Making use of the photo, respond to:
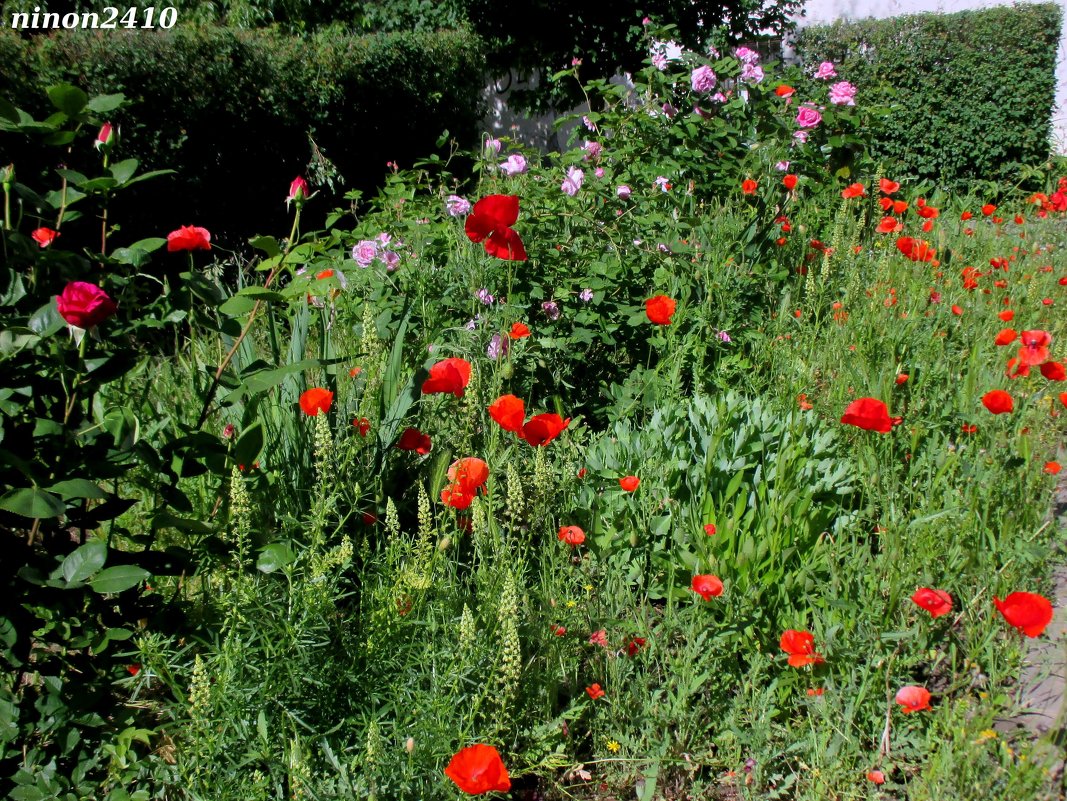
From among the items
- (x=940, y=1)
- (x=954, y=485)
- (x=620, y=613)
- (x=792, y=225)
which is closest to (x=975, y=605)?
(x=954, y=485)

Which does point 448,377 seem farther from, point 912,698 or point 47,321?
point 912,698

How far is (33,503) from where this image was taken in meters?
1.17

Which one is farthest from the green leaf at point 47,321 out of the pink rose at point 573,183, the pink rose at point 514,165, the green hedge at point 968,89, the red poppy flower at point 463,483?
the green hedge at point 968,89

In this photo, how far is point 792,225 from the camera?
422 centimetres

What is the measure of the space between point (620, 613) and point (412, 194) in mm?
2546

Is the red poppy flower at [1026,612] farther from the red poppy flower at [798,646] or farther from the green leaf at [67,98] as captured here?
the green leaf at [67,98]

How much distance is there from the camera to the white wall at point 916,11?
9773 millimetres

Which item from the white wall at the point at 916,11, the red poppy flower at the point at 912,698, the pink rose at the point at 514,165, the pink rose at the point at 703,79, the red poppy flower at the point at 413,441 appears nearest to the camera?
the red poppy flower at the point at 912,698

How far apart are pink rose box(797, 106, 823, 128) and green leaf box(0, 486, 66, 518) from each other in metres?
3.93

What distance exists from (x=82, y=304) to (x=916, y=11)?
12.0m

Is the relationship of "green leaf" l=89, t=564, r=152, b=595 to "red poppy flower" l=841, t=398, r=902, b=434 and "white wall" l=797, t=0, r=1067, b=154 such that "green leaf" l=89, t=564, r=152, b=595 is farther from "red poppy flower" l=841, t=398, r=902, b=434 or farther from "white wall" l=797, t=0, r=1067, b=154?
"white wall" l=797, t=0, r=1067, b=154

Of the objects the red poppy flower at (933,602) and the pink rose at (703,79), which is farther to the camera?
the pink rose at (703,79)

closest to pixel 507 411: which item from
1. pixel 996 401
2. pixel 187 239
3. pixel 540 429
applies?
pixel 540 429

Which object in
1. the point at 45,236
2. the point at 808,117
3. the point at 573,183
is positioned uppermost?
the point at 808,117
